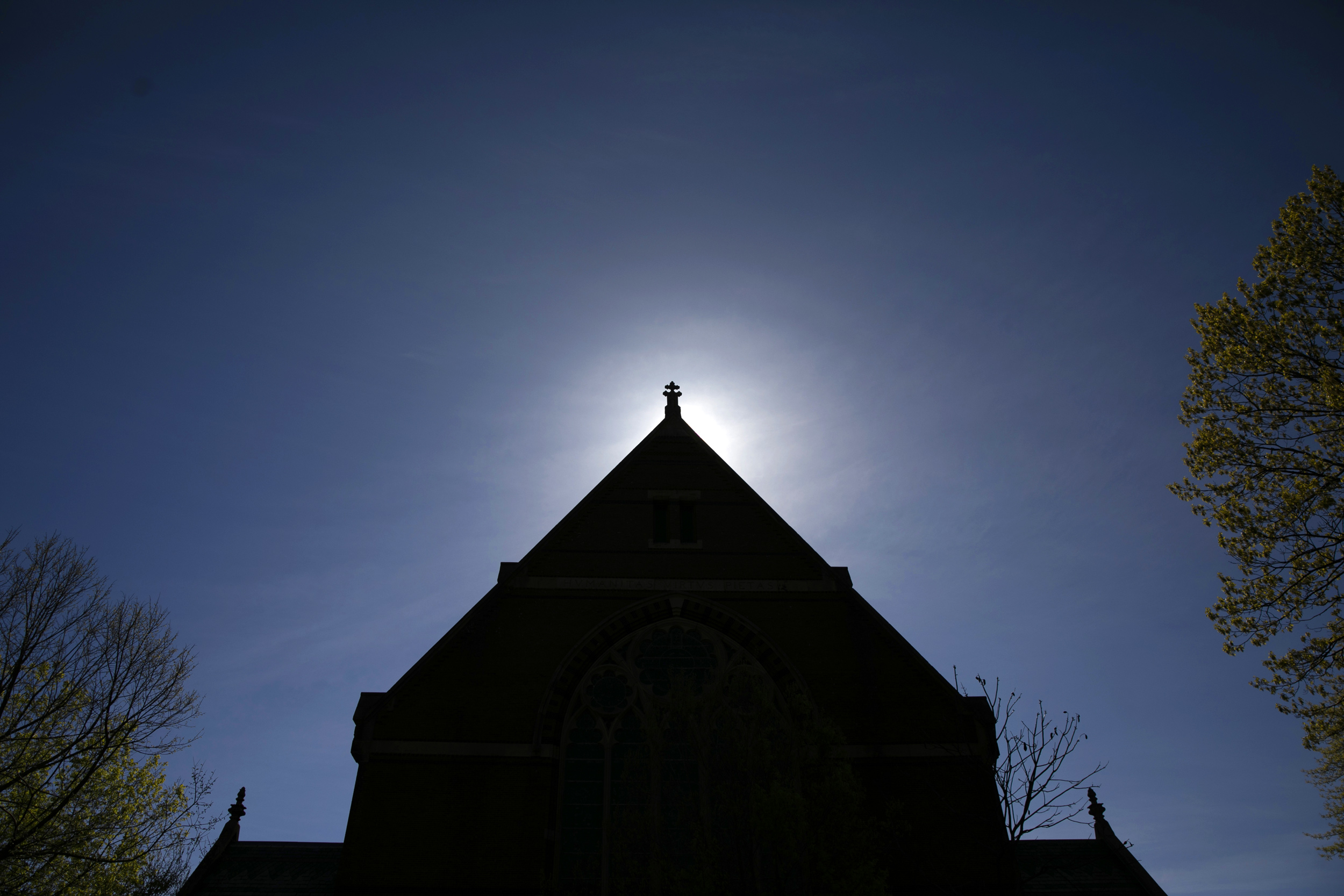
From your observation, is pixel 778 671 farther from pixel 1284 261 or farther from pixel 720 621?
pixel 1284 261

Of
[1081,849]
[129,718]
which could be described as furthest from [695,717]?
[129,718]

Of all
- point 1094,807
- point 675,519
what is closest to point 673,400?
point 675,519

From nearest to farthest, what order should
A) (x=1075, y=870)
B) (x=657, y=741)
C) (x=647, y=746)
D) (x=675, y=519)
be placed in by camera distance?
(x=657, y=741)
(x=647, y=746)
(x=1075, y=870)
(x=675, y=519)

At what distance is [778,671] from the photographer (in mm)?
14734

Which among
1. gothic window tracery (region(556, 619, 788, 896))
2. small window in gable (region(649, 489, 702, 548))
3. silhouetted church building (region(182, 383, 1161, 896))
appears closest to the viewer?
gothic window tracery (region(556, 619, 788, 896))

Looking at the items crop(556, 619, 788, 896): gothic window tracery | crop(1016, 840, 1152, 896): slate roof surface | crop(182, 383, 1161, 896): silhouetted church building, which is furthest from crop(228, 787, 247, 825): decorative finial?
crop(1016, 840, 1152, 896): slate roof surface

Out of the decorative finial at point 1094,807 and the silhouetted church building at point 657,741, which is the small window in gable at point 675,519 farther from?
the decorative finial at point 1094,807

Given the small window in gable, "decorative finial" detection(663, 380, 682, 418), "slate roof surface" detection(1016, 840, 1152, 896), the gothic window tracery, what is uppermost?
"decorative finial" detection(663, 380, 682, 418)

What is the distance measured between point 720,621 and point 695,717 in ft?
16.5

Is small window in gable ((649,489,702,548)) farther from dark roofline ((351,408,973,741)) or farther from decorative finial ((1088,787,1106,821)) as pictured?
decorative finial ((1088,787,1106,821))

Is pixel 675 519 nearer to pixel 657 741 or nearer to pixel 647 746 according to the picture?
pixel 647 746

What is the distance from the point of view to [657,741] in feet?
35.2

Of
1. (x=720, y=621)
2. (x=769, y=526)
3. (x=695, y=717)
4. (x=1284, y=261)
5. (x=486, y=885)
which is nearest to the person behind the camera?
(x=695, y=717)

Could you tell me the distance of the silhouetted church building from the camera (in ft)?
33.8
